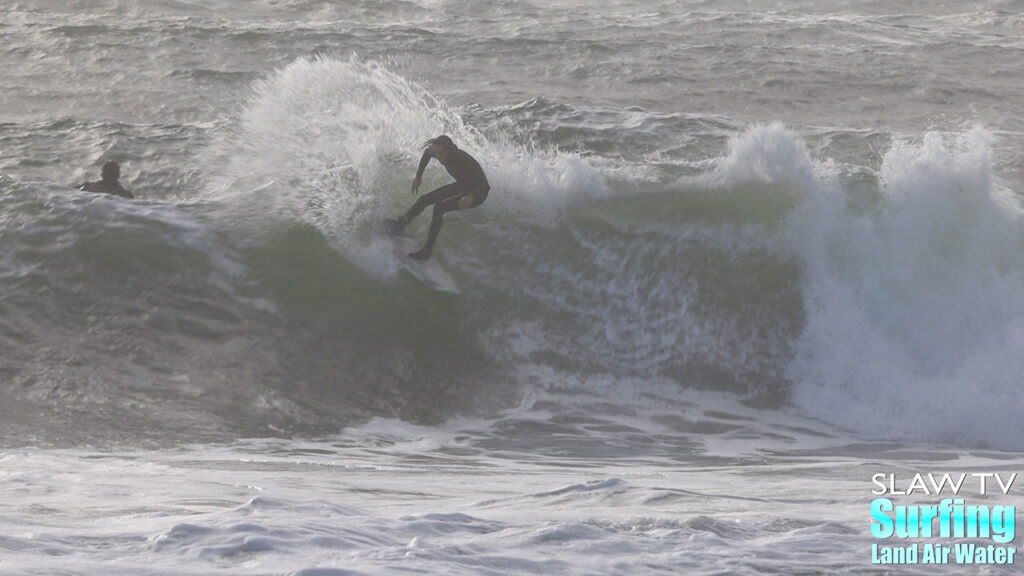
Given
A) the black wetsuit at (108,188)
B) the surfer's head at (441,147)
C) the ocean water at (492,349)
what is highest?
the surfer's head at (441,147)

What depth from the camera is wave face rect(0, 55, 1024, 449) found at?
29.6 feet

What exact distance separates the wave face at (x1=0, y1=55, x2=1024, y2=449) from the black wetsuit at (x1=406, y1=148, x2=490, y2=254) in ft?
2.08

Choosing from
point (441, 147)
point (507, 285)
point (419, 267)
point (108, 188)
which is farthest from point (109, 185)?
point (507, 285)

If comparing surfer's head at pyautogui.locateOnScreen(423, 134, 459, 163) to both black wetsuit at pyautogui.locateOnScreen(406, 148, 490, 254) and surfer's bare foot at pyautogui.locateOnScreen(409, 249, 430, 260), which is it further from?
surfer's bare foot at pyautogui.locateOnScreen(409, 249, 430, 260)

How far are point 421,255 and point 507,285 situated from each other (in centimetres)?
85

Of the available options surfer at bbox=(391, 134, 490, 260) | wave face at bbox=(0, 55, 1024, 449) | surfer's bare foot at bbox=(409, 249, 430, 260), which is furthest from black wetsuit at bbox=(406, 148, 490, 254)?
wave face at bbox=(0, 55, 1024, 449)

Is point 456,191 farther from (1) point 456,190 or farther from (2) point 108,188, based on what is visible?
(2) point 108,188

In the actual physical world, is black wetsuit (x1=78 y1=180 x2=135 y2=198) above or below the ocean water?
above

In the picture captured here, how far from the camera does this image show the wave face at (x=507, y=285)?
9016 mm

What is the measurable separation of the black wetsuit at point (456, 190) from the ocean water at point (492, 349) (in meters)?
0.66

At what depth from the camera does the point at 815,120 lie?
1670 cm

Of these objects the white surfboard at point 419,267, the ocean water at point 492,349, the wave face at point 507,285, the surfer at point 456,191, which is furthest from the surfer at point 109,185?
the surfer at point 456,191

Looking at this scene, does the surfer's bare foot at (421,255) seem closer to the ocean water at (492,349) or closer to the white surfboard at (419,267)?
the white surfboard at (419,267)

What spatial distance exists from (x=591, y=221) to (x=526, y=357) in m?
1.72
